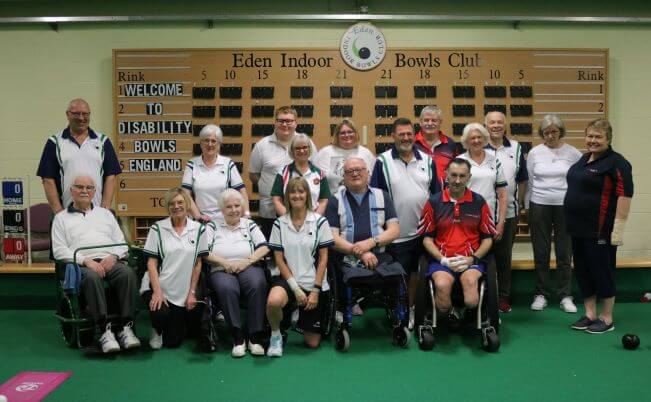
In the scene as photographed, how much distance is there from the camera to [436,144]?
431cm

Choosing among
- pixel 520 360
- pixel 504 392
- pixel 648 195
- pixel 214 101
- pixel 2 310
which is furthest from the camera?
pixel 648 195

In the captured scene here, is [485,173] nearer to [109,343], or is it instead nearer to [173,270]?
[173,270]

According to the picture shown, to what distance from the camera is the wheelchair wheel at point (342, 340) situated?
3635mm

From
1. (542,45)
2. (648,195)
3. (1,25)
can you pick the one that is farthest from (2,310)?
(648,195)

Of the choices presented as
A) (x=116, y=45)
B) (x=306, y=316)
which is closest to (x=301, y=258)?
(x=306, y=316)

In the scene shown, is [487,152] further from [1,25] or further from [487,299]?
[1,25]

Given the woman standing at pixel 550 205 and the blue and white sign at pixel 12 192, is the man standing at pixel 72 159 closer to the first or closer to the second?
the blue and white sign at pixel 12 192

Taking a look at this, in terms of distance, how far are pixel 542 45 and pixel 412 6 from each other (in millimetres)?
1331

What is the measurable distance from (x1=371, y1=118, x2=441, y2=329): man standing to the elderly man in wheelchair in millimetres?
148

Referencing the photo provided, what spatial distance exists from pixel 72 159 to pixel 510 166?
10.6ft

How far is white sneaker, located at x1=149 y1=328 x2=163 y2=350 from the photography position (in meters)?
3.74

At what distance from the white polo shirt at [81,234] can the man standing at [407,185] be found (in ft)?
6.06

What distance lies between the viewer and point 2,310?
4766 millimetres

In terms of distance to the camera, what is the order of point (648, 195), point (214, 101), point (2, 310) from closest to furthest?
point (2, 310) → point (214, 101) → point (648, 195)
